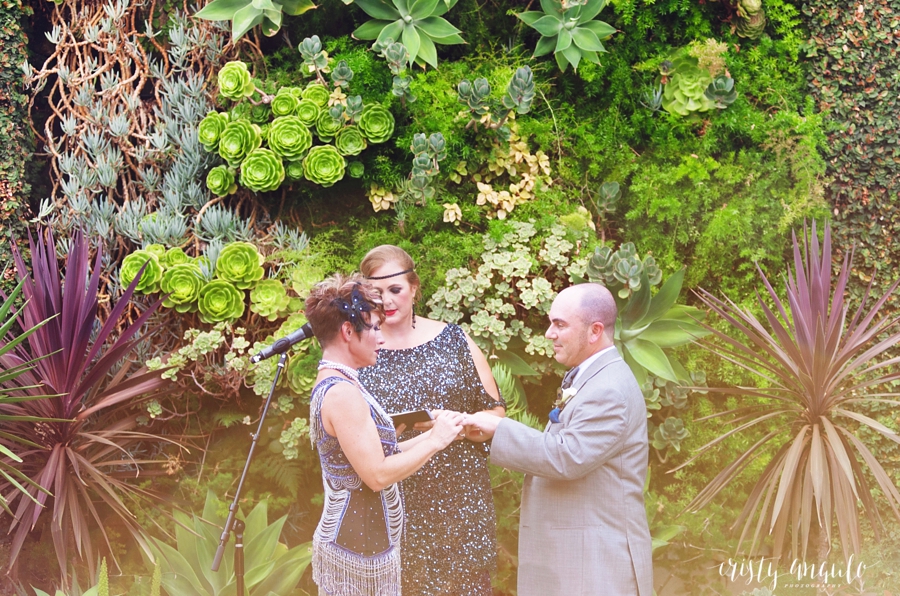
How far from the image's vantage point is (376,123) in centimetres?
434

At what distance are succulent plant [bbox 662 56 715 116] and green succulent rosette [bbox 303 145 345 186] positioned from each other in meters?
1.93

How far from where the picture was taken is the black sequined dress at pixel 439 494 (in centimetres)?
318

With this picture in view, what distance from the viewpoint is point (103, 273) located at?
15.0ft

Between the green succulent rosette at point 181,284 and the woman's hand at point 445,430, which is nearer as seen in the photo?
the woman's hand at point 445,430

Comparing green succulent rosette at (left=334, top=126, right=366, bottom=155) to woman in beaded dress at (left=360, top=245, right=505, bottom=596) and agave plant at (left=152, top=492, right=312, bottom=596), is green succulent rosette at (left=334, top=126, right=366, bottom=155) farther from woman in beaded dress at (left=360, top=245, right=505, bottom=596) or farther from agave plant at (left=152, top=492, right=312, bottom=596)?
agave plant at (left=152, top=492, right=312, bottom=596)

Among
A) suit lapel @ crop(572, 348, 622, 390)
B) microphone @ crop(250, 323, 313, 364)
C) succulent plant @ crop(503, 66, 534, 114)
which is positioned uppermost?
succulent plant @ crop(503, 66, 534, 114)

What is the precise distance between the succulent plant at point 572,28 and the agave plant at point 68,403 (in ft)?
8.58

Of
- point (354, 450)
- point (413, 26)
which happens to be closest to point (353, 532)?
point (354, 450)

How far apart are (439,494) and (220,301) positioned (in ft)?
5.74

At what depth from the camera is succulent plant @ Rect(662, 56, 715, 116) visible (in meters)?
4.46

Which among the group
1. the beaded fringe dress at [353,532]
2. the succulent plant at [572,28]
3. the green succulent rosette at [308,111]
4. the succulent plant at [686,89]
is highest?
the succulent plant at [572,28]

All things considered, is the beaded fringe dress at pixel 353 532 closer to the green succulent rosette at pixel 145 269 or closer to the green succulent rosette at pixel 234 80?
the green succulent rosette at pixel 145 269

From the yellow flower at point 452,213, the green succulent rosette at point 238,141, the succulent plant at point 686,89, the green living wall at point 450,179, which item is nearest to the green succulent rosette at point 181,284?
the green living wall at point 450,179

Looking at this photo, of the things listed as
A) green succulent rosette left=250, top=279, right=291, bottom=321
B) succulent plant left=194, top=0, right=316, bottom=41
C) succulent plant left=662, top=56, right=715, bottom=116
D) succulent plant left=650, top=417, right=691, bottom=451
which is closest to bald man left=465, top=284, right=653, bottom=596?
succulent plant left=650, top=417, right=691, bottom=451
